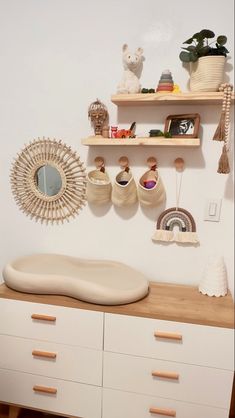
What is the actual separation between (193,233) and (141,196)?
12.5 inches

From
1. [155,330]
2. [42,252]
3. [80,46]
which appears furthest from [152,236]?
[80,46]

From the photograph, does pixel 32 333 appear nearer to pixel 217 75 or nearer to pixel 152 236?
pixel 152 236

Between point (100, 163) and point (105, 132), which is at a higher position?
point (105, 132)

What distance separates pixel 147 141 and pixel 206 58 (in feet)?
1.34

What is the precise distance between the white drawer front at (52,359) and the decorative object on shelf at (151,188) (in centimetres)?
73

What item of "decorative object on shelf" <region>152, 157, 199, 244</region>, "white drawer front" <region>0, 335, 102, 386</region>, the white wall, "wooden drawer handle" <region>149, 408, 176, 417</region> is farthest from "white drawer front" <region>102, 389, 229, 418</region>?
"decorative object on shelf" <region>152, 157, 199, 244</region>

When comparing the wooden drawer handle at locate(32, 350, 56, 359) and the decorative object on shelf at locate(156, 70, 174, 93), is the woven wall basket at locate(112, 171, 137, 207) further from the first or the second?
the wooden drawer handle at locate(32, 350, 56, 359)

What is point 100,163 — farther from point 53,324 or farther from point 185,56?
point 53,324

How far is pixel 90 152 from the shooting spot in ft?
5.20

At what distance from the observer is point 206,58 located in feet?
4.13

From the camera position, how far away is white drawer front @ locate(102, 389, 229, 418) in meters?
1.32

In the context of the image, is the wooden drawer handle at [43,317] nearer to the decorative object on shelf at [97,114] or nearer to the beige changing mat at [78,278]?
the beige changing mat at [78,278]

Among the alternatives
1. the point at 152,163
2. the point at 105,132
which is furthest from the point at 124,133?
the point at 152,163

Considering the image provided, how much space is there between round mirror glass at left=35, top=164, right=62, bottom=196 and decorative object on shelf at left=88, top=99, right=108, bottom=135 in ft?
1.09
